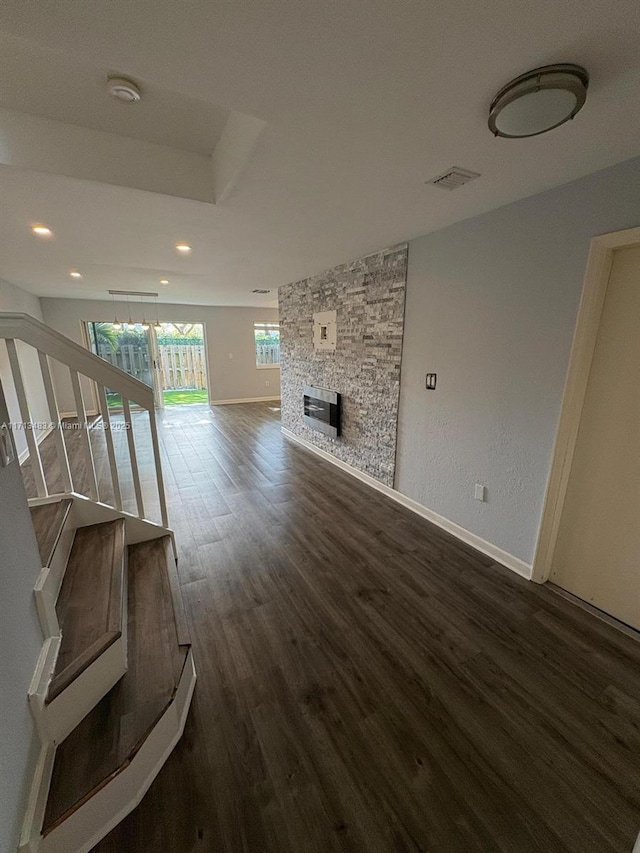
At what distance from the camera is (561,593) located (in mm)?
2238

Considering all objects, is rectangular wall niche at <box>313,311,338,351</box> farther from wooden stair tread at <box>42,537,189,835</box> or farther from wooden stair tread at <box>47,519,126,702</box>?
wooden stair tread at <box>42,537,189,835</box>

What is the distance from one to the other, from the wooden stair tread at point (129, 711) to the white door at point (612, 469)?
2.38 m

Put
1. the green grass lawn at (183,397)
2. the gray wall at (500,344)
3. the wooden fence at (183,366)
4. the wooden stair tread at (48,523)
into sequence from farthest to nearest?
the green grass lawn at (183,397) → the wooden fence at (183,366) → the gray wall at (500,344) → the wooden stair tread at (48,523)

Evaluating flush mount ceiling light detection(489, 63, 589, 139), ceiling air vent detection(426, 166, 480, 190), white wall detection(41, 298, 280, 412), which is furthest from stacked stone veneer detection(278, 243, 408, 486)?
white wall detection(41, 298, 280, 412)

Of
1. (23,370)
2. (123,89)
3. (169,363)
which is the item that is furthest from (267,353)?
(123,89)

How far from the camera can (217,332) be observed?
829cm

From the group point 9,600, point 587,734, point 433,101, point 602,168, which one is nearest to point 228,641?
point 9,600

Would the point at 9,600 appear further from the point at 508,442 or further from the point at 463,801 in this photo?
the point at 508,442

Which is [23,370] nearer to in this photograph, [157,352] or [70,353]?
[157,352]

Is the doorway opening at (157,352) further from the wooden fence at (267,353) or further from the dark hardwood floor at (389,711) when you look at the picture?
the dark hardwood floor at (389,711)

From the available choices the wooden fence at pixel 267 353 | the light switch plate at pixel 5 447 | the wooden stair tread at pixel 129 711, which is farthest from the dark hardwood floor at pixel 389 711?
the wooden fence at pixel 267 353

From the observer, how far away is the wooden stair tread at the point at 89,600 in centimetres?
132

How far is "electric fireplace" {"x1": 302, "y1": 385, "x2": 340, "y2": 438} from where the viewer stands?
171 inches

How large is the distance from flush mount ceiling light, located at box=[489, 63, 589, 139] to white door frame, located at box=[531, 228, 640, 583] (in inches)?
32.3
